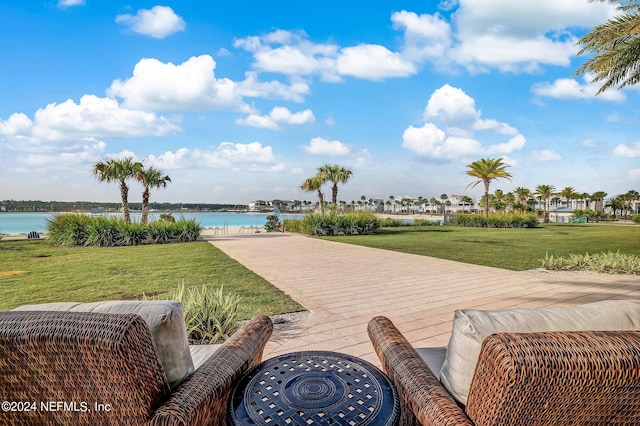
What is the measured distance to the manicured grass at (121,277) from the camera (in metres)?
5.07

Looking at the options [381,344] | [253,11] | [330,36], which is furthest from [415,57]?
[381,344]

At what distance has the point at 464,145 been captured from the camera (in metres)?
18.1

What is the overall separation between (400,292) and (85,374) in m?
4.71

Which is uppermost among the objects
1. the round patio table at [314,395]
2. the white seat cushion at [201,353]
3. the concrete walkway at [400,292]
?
the round patio table at [314,395]

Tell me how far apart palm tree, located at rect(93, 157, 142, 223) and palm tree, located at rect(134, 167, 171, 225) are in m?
0.63

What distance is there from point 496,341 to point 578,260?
8265 mm

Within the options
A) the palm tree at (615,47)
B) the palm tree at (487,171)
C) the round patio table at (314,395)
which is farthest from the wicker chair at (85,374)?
the palm tree at (487,171)

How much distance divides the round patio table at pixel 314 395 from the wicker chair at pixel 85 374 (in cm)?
23

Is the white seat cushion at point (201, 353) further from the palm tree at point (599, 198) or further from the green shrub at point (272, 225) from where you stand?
the palm tree at point (599, 198)

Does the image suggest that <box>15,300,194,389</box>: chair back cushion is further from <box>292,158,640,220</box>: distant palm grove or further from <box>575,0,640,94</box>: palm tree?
<box>292,158,640,220</box>: distant palm grove

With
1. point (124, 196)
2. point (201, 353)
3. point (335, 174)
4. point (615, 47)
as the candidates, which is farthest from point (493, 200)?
point (201, 353)

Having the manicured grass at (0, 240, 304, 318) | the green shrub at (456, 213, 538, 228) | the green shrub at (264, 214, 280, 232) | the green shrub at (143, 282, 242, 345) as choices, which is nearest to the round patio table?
the green shrub at (143, 282, 242, 345)

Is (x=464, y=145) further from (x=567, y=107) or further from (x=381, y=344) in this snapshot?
(x=381, y=344)

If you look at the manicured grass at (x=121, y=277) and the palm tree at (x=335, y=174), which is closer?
the manicured grass at (x=121, y=277)
